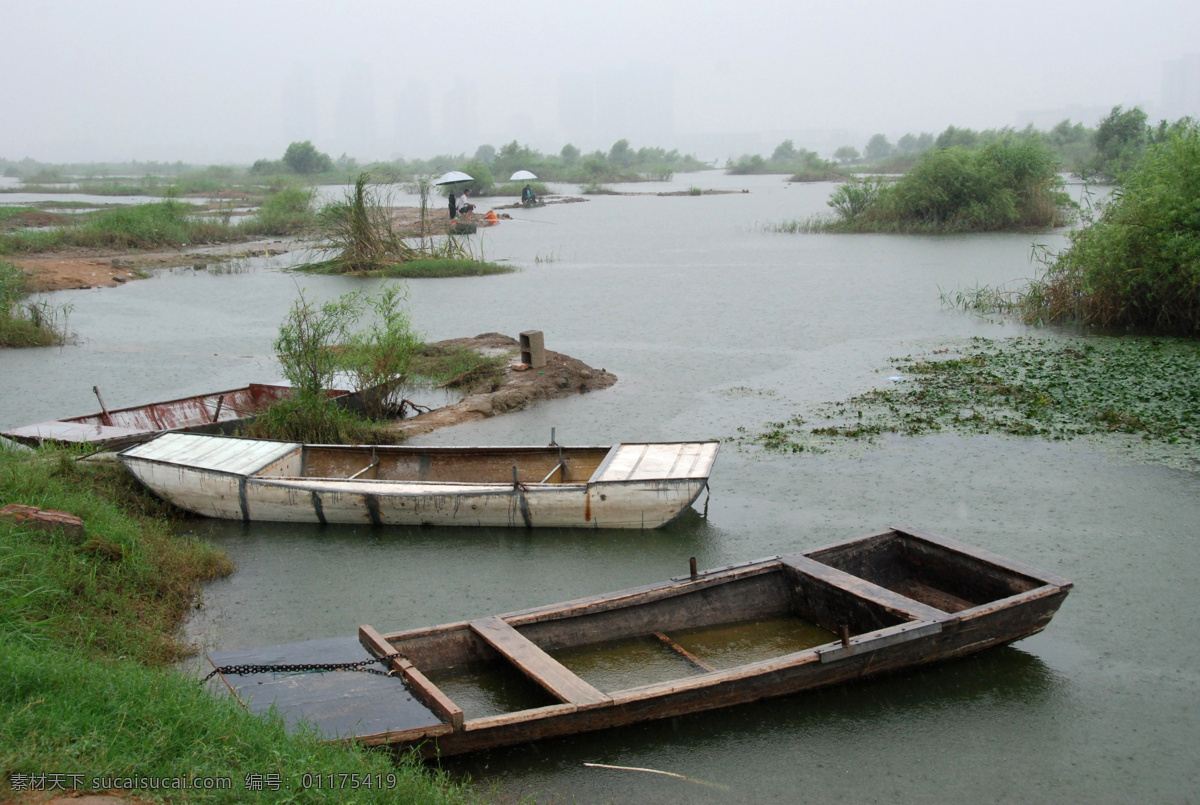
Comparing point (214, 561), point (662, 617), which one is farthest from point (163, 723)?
point (214, 561)

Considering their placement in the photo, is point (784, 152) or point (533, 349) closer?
point (533, 349)

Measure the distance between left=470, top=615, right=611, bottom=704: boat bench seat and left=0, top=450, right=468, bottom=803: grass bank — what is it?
0.67 metres

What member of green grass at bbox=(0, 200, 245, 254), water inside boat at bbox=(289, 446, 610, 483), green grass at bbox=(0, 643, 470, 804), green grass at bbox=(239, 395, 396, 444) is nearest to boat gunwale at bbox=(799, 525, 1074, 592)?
water inside boat at bbox=(289, 446, 610, 483)

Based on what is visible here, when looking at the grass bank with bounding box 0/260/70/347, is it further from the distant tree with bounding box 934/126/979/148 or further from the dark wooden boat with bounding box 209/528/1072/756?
the distant tree with bounding box 934/126/979/148

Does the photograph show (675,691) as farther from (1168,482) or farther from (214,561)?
(1168,482)

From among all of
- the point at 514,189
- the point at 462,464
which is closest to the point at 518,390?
the point at 462,464

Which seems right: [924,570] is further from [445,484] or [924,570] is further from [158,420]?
[158,420]

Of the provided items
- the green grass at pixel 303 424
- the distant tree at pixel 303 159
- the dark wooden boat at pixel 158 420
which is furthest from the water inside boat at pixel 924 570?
the distant tree at pixel 303 159

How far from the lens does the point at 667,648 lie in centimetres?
552

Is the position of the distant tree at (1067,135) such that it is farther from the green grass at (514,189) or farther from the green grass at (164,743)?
Answer: the green grass at (164,743)

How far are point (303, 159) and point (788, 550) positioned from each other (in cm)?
7281

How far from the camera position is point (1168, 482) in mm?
8141

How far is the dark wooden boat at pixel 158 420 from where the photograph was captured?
8383 mm

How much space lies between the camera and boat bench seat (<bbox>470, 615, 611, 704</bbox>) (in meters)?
4.51
